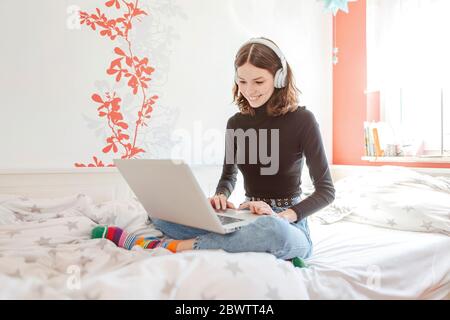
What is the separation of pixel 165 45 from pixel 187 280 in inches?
63.5

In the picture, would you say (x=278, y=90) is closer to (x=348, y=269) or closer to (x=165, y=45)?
(x=348, y=269)

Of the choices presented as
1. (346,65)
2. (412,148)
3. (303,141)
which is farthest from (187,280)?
(346,65)

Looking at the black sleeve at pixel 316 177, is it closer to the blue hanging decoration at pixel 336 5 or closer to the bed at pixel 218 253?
the bed at pixel 218 253

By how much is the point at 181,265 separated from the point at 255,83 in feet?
2.35

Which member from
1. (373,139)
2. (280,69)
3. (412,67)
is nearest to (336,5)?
(412,67)

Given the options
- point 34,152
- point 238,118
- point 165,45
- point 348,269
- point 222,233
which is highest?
point 165,45

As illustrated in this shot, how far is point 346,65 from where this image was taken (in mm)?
2562

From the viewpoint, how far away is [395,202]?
158cm

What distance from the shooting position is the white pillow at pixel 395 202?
1.45 metres

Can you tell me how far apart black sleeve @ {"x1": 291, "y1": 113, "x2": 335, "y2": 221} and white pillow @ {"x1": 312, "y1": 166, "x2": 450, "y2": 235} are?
0.52 meters

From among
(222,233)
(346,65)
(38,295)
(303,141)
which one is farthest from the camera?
(346,65)

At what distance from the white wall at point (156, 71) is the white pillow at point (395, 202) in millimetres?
781

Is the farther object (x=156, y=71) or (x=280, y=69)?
(x=156, y=71)

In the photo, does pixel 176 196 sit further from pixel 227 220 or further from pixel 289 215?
pixel 289 215
